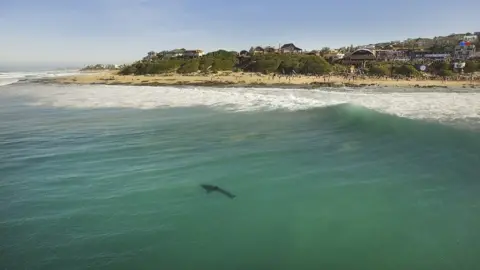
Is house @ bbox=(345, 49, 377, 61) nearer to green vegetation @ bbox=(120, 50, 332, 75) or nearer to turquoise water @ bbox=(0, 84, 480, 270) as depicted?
green vegetation @ bbox=(120, 50, 332, 75)

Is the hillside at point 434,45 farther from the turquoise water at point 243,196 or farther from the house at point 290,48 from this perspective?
the turquoise water at point 243,196

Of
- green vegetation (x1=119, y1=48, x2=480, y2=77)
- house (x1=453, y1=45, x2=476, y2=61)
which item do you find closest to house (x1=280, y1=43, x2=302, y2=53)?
green vegetation (x1=119, y1=48, x2=480, y2=77)

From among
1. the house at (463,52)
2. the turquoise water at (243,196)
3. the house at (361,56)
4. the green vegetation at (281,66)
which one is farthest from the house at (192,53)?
the turquoise water at (243,196)

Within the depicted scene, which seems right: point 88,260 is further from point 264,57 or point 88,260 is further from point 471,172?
point 264,57

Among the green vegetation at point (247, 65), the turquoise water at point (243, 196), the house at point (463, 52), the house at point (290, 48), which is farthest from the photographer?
the house at point (290, 48)

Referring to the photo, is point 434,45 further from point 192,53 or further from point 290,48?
point 192,53

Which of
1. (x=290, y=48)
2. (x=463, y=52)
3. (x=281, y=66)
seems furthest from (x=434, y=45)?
(x=281, y=66)

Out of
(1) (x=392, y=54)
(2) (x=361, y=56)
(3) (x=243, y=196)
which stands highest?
(1) (x=392, y=54)

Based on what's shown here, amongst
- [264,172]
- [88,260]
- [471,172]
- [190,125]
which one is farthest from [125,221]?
[190,125]
